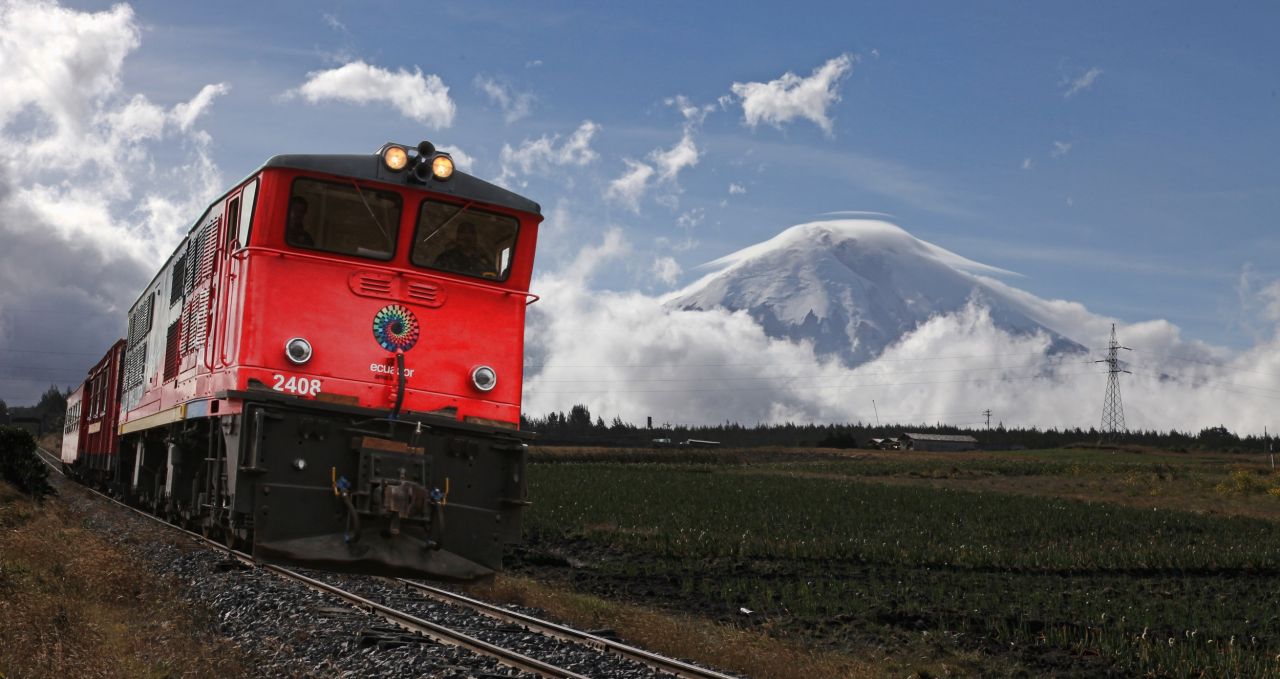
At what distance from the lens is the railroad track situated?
1015cm

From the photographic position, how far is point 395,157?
10875 mm

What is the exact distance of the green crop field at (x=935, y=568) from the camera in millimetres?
14922

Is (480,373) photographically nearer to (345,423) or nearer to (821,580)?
(345,423)

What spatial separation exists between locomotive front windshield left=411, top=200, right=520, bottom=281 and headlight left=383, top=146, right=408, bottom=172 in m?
0.49

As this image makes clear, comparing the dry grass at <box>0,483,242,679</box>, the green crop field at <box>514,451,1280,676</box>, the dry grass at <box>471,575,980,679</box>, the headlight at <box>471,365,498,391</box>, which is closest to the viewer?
the dry grass at <box>0,483,242,679</box>

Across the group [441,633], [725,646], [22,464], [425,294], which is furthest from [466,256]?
[22,464]

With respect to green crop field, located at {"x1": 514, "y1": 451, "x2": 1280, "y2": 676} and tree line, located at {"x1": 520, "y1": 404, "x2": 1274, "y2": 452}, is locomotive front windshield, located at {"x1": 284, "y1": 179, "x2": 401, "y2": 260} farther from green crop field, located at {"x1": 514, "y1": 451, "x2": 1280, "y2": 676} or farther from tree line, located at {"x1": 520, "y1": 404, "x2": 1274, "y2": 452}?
tree line, located at {"x1": 520, "y1": 404, "x2": 1274, "y2": 452}

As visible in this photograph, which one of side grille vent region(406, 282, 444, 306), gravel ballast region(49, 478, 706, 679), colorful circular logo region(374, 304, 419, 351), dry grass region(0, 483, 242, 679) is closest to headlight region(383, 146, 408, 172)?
side grille vent region(406, 282, 444, 306)

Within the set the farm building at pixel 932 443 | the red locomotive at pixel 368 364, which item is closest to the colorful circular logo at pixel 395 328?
the red locomotive at pixel 368 364

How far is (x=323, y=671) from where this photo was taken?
970 centimetres

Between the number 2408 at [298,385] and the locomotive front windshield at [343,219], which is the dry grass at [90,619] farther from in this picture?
the locomotive front windshield at [343,219]

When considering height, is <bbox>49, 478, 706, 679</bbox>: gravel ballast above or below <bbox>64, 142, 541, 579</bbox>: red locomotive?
below

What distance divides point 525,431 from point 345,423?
1908mm

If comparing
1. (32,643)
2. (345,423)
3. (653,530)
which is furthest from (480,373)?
(653,530)
